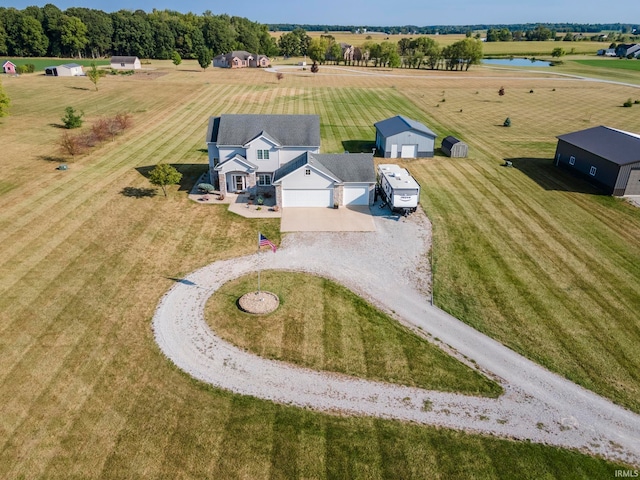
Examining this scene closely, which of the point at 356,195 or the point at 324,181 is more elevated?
the point at 324,181

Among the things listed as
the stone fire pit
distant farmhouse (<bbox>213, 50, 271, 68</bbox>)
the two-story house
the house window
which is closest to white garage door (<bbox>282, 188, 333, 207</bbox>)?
the two-story house

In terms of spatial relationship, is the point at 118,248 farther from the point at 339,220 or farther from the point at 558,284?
the point at 558,284

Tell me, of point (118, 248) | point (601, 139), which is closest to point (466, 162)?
point (601, 139)

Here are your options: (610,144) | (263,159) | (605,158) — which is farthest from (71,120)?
(610,144)

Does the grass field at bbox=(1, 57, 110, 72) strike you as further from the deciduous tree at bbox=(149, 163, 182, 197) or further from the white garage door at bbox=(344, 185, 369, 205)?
Result: the white garage door at bbox=(344, 185, 369, 205)

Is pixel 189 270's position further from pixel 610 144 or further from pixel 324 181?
pixel 610 144

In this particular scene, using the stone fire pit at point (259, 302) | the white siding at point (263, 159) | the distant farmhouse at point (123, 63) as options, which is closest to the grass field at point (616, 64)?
the white siding at point (263, 159)
